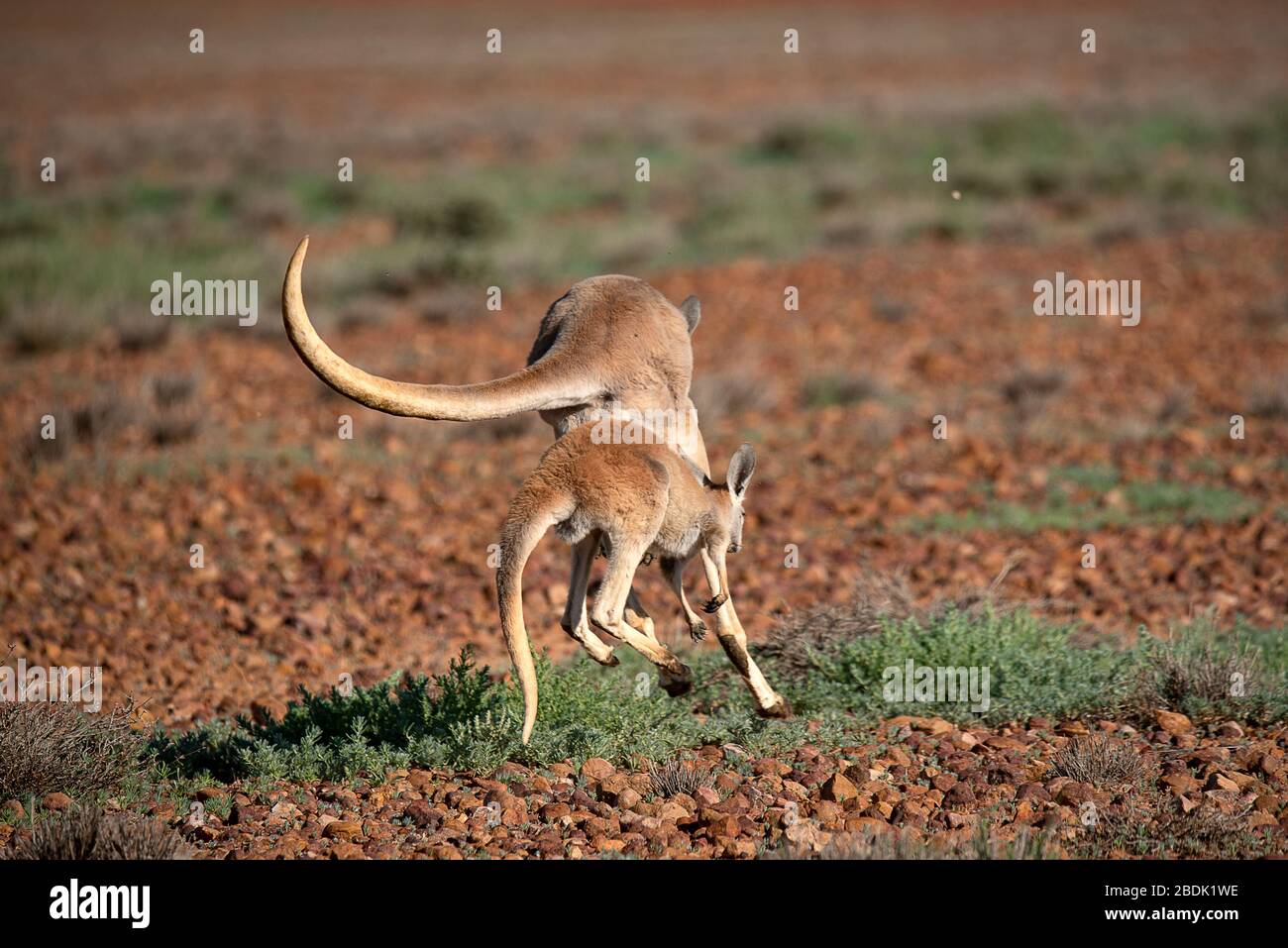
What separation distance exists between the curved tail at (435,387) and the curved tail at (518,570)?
0.40 m

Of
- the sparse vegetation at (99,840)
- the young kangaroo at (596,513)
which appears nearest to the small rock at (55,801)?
the sparse vegetation at (99,840)

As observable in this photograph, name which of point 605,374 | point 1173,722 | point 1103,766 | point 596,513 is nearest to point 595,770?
point 596,513

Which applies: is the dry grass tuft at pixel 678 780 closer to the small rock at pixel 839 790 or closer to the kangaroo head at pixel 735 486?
the small rock at pixel 839 790

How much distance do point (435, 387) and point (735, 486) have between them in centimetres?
148

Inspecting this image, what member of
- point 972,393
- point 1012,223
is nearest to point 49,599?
point 972,393

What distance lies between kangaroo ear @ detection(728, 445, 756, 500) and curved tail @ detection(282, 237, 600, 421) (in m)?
0.71

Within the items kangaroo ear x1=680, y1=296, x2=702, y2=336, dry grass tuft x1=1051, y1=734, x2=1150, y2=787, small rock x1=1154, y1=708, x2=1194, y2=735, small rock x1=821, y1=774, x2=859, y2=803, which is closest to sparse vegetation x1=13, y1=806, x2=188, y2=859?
small rock x1=821, y1=774, x2=859, y2=803

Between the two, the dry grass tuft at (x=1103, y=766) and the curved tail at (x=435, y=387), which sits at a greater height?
the curved tail at (x=435, y=387)

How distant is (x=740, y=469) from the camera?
5.58 meters

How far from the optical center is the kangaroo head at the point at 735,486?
554cm

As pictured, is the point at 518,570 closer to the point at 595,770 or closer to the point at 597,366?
the point at 597,366

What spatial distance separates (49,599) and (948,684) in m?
5.50

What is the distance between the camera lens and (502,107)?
43.7 meters
